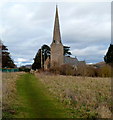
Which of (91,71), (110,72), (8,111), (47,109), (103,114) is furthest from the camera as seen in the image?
(91,71)

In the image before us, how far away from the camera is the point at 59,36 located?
54.9m

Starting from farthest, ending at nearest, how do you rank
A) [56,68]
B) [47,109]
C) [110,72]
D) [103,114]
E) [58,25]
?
[58,25], [56,68], [110,72], [47,109], [103,114]

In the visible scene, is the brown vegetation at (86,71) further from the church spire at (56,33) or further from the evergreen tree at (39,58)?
the evergreen tree at (39,58)

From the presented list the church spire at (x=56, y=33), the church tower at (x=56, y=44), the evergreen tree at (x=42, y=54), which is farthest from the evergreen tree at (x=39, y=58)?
the church spire at (x=56, y=33)

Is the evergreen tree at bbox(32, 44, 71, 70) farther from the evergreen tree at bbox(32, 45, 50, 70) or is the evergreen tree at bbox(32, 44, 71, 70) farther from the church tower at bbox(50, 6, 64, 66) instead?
the church tower at bbox(50, 6, 64, 66)

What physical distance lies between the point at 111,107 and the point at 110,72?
2080cm

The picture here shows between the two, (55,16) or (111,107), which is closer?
(111,107)

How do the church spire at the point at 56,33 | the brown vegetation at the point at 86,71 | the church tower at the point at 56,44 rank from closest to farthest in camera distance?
the brown vegetation at the point at 86,71 < the church tower at the point at 56,44 < the church spire at the point at 56,33

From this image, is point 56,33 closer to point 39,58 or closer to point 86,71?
point 39,58

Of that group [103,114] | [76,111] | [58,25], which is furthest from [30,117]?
[58,25]

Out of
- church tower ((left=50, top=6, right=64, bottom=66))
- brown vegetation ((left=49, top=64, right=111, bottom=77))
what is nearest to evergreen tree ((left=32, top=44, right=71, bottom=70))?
church tower ((left=50, top=6, right=64, bottom=66))

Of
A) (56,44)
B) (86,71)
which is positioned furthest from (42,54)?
(86,71)

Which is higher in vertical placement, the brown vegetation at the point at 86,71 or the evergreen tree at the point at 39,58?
the evergreen tree at the point at 39,58

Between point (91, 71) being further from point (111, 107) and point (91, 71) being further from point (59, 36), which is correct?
point (59, 36)
